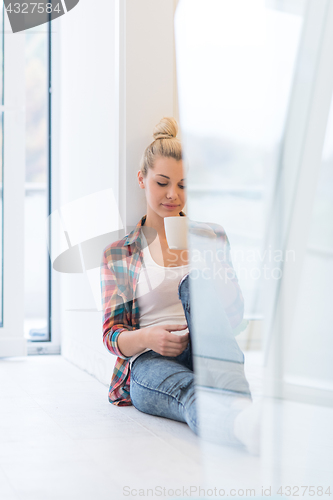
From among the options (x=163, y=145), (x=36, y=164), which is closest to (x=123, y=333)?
(x=163, y=145)

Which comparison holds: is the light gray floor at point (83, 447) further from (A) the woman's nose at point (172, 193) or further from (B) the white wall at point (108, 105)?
(A) the woman's nose at point (172, 193)

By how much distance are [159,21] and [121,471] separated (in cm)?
→ 126

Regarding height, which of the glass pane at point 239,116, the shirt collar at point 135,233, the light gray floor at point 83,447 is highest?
the glass pane at point 239,116

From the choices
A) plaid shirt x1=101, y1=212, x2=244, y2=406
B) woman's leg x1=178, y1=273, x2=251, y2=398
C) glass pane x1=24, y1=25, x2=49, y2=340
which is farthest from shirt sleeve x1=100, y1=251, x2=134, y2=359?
glass pane x1=24, y1=25, x2=49, y2=340

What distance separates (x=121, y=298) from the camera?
1460 mm

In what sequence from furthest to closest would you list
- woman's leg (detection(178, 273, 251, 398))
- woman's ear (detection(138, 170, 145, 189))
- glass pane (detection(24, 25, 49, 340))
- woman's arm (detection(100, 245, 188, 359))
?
1. glass pane (detection(24, 25, 49, 340))
2. woman's ear (detection(138, 170, 145, 189))
3. woman's arm (detection(100, 245, 188, 359))
4. woman's leg (detection(178, 273, 251, 398))

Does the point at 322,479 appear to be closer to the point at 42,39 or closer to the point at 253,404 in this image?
the point at 253,404

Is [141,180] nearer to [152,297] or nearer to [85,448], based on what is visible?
[152,297]

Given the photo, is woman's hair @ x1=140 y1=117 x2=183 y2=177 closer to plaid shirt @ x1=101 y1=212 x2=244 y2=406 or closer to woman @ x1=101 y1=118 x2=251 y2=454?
woman @ x1=101 y1=118 x2=251 y2=454

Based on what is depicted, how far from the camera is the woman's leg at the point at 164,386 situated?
1208mm

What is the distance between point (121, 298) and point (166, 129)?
0.49m

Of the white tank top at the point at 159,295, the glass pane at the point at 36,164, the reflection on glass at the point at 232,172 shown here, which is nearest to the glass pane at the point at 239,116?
the reflection on glass at the point at 232,172

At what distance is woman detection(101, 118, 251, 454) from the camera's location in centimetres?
131

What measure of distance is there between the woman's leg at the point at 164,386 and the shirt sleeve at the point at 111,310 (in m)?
0.07
